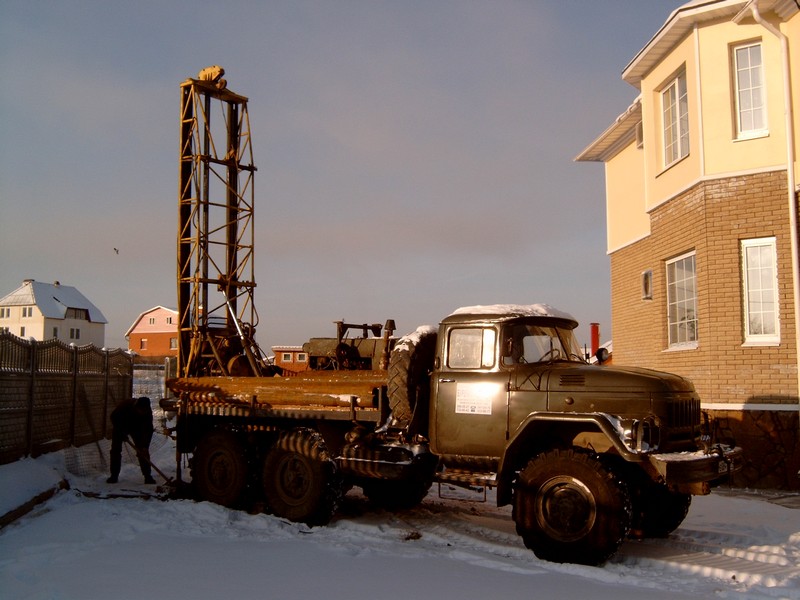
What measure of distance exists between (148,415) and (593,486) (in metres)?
7.86

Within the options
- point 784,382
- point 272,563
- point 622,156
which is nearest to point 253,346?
point 272,563

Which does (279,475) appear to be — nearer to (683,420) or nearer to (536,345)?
(536,345)

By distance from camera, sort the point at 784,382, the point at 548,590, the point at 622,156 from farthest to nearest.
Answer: the point at 622,156 → the point at 784,382 → the point at 548,590

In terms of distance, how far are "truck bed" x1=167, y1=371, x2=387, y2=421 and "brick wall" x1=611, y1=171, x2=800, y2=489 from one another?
6.15 meters

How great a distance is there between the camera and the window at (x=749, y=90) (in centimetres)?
1213

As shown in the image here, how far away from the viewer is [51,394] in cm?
1261

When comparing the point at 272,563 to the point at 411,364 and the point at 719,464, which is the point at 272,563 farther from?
the point at 719,464

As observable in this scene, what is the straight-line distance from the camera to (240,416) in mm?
10133

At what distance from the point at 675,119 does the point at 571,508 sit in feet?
30.7

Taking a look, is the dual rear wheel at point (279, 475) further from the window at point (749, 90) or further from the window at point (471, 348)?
the window at point (749, 90)

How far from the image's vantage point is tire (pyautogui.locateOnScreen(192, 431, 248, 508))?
982 cm

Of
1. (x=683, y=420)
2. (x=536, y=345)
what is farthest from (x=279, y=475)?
(x=683, y=420)

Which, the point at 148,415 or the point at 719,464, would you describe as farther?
the point at 148,415

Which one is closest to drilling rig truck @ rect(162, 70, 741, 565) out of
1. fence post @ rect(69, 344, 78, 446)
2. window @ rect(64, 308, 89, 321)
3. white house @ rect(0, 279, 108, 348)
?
fence post @ rect(69, 344, 78, 446)
